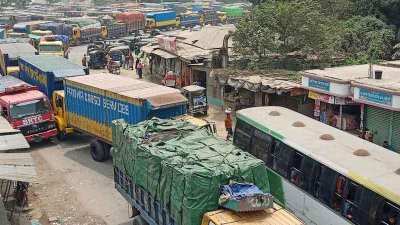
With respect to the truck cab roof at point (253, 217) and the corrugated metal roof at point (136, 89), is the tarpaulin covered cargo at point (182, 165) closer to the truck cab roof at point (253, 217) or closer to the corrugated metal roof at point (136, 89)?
the truck cab roof at point (253, 217)

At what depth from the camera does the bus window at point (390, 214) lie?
778 cm

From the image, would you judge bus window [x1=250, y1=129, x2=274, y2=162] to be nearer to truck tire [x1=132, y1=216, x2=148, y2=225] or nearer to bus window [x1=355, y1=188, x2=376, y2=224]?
truck tire [x1=132, y1=216, x2=148, y2=225]

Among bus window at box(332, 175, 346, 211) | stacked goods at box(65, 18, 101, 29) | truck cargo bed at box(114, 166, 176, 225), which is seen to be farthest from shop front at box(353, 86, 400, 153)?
stacked goods at box(65, 18, 101, 29)

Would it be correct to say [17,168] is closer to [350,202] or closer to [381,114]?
[350,202]

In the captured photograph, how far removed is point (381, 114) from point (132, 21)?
154ft

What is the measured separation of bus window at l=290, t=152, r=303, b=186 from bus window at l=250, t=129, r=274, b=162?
0.98m

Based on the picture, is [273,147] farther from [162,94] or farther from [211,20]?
[211,20]

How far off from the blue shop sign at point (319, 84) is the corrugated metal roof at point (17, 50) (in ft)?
56.2

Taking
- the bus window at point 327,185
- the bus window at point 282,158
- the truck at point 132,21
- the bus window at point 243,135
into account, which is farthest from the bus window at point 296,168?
the truck at point 132,21

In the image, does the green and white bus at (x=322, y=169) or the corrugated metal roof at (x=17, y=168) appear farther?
the corrugated metal roof at (x=17, y=168)

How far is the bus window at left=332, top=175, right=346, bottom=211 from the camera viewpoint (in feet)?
29.7

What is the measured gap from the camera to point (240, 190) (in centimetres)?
837

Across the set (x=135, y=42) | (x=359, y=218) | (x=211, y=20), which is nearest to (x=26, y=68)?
(x=359, y=218)

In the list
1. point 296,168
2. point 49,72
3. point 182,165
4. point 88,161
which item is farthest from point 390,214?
point 49,72
